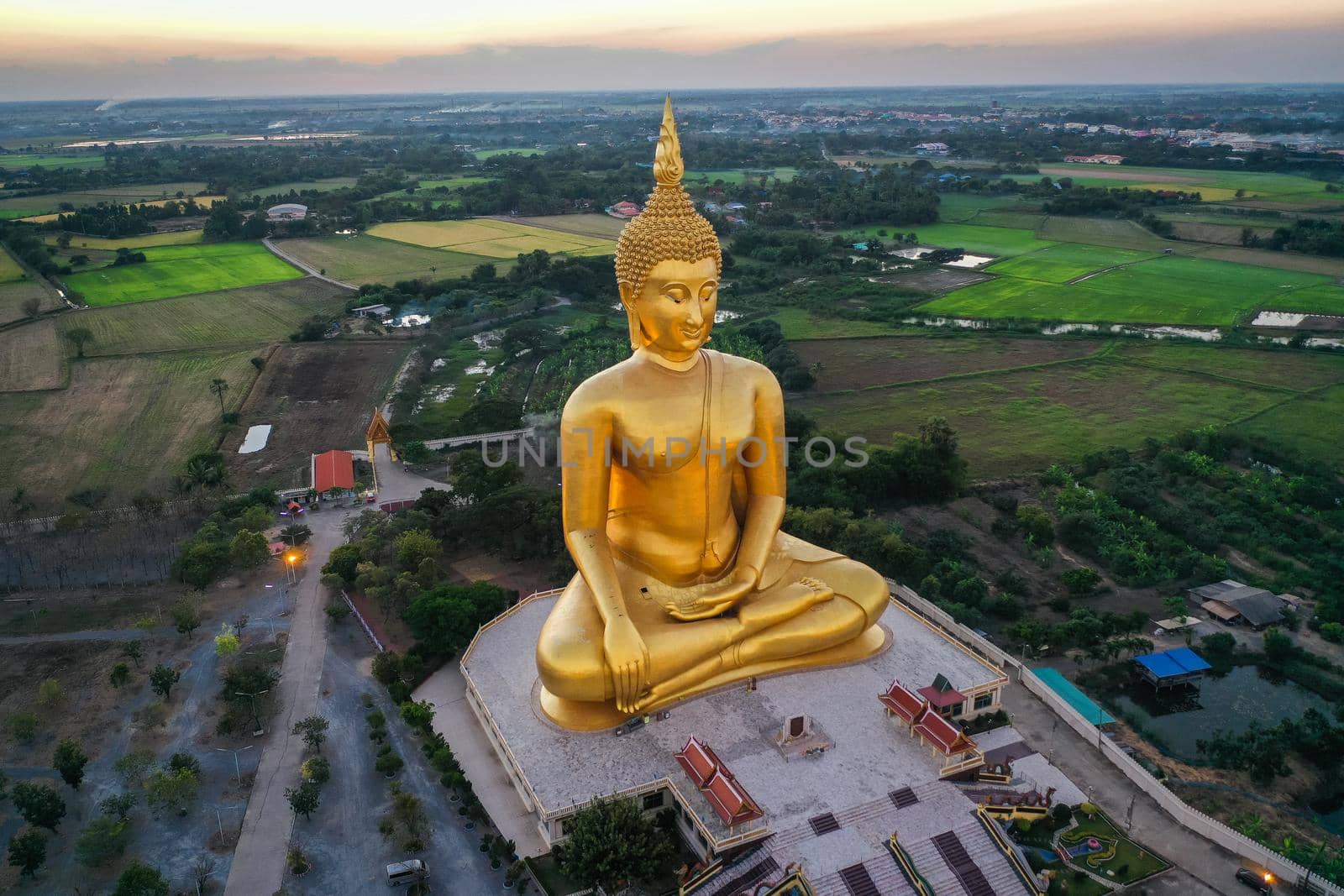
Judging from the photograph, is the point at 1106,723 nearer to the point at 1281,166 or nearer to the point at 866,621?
the point at 866,621

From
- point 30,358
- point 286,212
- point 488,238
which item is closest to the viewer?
point 30,358

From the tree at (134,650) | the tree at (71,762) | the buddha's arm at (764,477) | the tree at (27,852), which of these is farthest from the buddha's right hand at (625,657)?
the tree at (134,650)

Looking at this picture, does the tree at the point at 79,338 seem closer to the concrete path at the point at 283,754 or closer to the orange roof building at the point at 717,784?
the concrete path at the point at 283,754

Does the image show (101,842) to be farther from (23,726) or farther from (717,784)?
(717,784)

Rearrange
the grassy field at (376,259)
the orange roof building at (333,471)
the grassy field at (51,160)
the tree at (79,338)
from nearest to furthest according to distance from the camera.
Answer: the orange roof building at (333,471)
the tree at (79,338)
the grassy field at (376,259)
the grassy field at (51,160)

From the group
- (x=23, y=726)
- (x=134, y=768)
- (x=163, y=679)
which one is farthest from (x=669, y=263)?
(x=23, y=726)

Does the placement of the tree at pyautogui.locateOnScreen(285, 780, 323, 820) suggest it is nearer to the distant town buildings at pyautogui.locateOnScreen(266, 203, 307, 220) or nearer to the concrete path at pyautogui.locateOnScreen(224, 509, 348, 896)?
the concrete path at pyautogui.locateOnScreen(224, 509, 348, 896)
